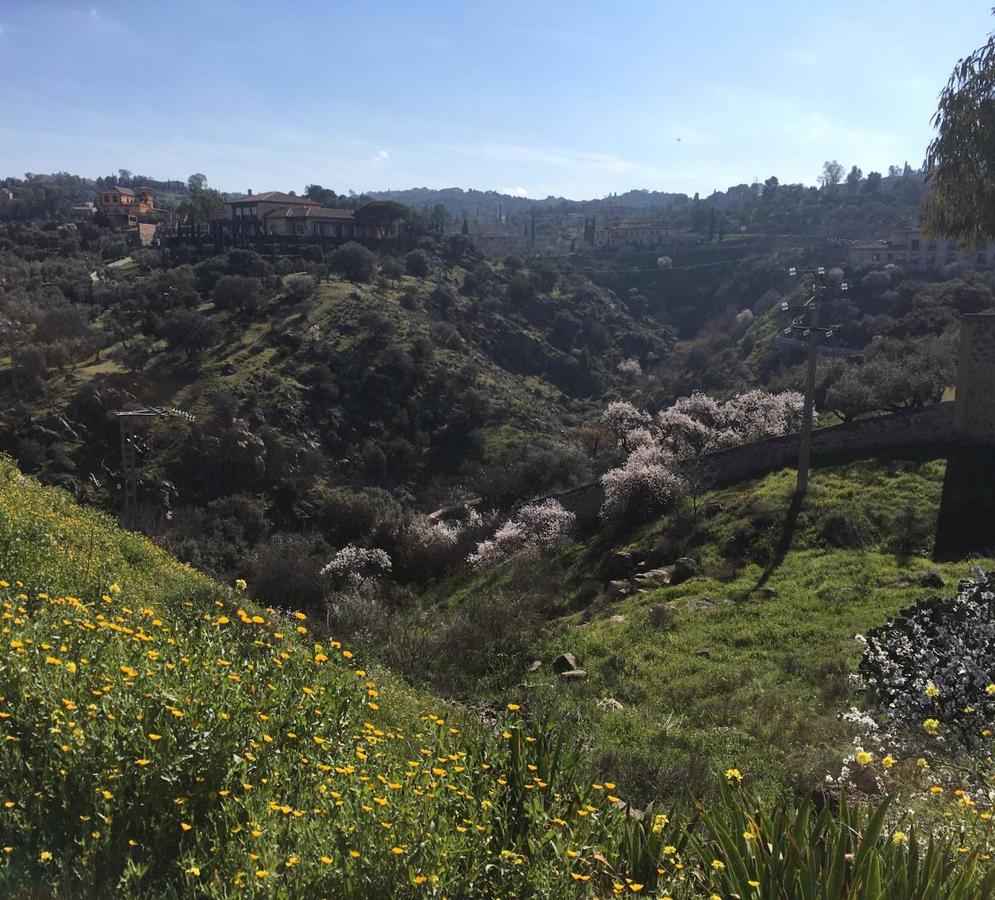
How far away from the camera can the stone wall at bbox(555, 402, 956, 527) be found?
20.0 meters

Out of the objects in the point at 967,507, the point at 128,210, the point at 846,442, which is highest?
the point at 128,210

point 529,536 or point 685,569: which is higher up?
point 685,569

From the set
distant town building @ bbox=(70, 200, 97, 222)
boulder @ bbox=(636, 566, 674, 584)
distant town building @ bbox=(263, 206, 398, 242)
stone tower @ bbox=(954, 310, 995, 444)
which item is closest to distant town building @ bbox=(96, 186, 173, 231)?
distant town building @ bbox=(70, 200, 97, 222)

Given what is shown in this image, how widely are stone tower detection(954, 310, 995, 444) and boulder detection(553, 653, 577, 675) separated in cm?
1199

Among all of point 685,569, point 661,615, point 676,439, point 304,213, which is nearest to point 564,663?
point 661,615

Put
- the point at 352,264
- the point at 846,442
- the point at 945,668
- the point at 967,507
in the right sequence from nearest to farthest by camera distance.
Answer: the point at 945,668 < the point at 967,507 < the point at 846,442 < the point at 352,264

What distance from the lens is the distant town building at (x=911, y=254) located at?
2386 inches

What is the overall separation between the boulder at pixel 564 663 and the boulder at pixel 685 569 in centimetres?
492

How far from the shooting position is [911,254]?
66125 millimetres

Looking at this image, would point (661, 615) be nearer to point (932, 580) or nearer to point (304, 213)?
point (932, 580)

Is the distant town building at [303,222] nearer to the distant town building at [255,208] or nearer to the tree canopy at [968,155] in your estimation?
the distant town building at [255,208]

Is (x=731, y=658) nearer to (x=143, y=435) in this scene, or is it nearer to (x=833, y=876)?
(x=833, y=876)

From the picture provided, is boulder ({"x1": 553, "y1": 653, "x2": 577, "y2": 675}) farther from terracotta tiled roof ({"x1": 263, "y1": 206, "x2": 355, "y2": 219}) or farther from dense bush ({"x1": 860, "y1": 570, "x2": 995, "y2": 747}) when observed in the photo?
terracotta tiled roof ({"x1": 263, "y1": 206, "x2": 355, "y2": 219})

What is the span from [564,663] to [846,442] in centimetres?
1229
